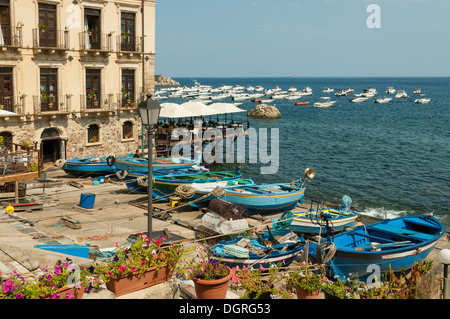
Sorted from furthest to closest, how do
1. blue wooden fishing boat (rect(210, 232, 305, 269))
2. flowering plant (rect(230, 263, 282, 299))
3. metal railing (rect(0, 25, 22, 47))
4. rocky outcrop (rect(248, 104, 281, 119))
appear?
1. rocky outcrop (rect(248, 104, 281, 119))
2. metal railing (rect(0, 25, 22, 47))
3. blue wooden fishing boat (rect(210, 232, 305, 269))
4. flowering plant (rect(230, 263, 282, 299))

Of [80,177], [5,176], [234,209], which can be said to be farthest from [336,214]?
[80,177]

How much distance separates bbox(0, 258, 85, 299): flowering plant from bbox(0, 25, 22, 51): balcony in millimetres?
23524

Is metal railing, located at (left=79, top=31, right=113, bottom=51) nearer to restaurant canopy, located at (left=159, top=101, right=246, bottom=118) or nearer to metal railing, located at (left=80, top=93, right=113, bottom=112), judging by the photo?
metal railing, located at (left=80, top=93, right=113, bottom=112)

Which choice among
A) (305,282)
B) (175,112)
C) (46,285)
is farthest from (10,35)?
(305,282)

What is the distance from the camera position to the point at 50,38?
30.0 m

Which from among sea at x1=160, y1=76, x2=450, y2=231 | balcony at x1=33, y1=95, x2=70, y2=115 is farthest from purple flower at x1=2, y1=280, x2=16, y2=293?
balcony at x1=33, y1=95, x2=70, y2=115

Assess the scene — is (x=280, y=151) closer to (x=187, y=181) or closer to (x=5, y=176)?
(x=187, y=181)

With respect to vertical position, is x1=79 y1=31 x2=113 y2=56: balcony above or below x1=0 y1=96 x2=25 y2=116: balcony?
above

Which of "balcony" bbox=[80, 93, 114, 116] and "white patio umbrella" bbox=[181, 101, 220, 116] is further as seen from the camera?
"white patio umbrella" bbox=[181, 101, 220, 116]

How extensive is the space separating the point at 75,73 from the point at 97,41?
2.90 m

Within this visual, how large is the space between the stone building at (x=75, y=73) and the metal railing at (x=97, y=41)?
69 mm

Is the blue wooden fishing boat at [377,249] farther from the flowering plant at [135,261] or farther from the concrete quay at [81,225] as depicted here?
the flowering plant at [135,261]

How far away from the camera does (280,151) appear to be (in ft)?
171

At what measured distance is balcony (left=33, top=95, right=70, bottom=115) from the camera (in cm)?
2961
